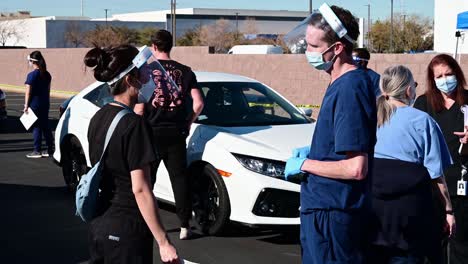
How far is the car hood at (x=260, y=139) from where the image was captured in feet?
23.3

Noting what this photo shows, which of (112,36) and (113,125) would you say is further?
(112,36)

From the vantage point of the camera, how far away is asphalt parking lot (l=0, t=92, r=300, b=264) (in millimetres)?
6828

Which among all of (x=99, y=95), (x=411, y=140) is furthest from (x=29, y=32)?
A: (x=411, y=140)

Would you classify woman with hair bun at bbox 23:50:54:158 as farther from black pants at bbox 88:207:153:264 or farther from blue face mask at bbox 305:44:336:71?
blue face mask at bbox 305:44:336:71

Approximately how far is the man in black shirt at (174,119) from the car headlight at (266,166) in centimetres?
60

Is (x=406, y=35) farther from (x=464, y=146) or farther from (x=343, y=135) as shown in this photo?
(x=343, y=135)

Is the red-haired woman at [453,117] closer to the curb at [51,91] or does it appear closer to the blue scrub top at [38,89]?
the blue scrub top at [38,89]

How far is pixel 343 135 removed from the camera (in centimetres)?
362

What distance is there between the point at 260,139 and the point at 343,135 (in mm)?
3773

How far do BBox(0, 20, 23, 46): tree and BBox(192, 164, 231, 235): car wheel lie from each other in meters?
81.1

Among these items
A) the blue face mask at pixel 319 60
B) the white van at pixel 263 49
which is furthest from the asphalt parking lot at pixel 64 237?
the white van at pixel 263 49

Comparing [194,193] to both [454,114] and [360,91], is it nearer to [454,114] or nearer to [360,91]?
[454,114]

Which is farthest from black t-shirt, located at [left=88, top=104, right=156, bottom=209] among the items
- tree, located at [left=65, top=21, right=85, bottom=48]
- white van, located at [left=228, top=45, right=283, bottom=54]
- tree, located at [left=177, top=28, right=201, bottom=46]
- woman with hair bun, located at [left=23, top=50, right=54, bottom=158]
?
tree, located at [left=65, top=21, right=85, bottom=48]

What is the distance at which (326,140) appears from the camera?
3.76 meters
